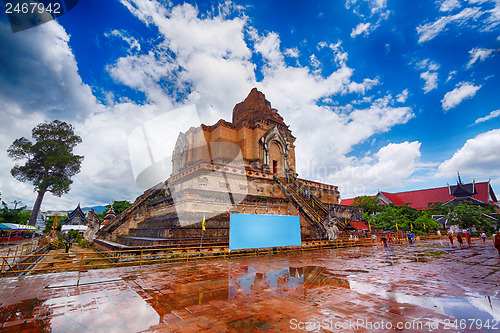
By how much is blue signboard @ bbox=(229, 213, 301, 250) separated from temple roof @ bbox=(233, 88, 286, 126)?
1381 centimetres

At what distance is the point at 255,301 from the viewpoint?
4754mm

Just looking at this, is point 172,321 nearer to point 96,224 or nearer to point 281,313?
point 281,313

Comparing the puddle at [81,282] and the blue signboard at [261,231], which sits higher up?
the blue signboard at [261,231]

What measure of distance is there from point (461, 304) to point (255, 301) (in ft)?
12.4

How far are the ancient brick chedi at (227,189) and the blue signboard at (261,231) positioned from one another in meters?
1.52

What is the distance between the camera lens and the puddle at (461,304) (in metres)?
3.78

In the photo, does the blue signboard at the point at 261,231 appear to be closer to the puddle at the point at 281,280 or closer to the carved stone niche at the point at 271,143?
the puddle at the point at 281,280

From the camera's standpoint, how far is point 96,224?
1611 cm

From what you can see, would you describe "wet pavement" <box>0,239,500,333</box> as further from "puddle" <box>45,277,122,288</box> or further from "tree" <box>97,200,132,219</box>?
"tree" <box>97,200,132,219</box>

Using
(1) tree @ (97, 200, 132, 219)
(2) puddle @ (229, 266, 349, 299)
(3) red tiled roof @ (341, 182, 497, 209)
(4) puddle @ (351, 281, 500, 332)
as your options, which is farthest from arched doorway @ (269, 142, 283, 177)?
(1) tree @ (97, 200, 132, 219)

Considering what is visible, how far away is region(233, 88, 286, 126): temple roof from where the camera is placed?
2462 cm

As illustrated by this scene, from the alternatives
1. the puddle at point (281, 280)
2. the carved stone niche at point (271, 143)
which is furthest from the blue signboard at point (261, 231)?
the carved stone niche at point (271, 143)

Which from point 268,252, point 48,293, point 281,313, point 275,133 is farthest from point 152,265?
point 275,133

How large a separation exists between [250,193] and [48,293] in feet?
44.7
